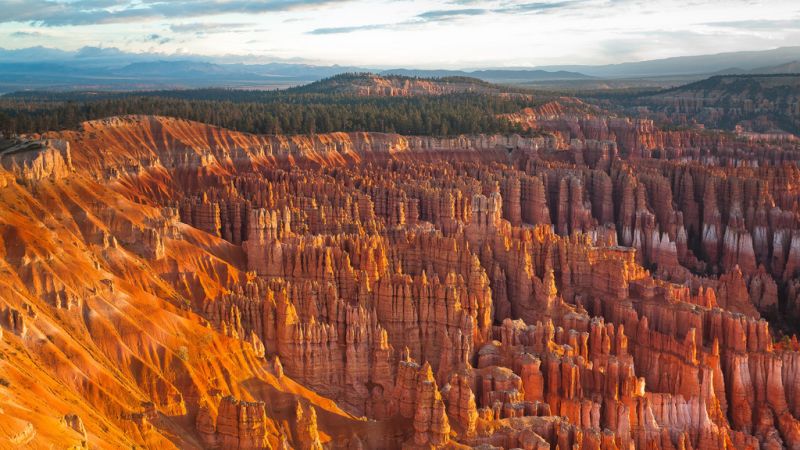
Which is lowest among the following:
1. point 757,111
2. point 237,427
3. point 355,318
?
point 757,111

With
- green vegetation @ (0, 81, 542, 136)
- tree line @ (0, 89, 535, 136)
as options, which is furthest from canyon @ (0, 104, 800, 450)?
tree line @ (0, 89, 535, 136)

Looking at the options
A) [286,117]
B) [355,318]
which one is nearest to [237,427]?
[355,318]

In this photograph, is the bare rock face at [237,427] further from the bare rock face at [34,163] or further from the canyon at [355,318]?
the bare rock face at [34,163]

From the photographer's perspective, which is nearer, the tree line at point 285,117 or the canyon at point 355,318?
the canyon at point 355,318

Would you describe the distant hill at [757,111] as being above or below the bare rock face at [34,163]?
below

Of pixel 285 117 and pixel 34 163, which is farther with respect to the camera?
pixel 285 117

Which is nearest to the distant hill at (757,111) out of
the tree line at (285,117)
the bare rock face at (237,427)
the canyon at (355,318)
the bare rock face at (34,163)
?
the tree line at (285,117)

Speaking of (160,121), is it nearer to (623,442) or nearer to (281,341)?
(281,341)

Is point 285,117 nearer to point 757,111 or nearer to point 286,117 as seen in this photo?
point 286,117

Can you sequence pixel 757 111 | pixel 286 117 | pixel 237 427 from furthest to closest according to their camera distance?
pixel 757 111 → pixel 286 117 → pixel 237 427
